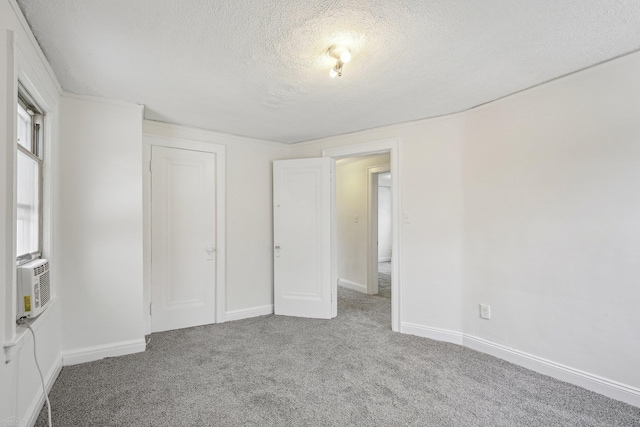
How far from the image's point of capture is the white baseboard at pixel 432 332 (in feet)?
9.64

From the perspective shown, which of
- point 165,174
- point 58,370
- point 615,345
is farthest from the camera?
point 165,174

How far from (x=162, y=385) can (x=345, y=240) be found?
3608 mm

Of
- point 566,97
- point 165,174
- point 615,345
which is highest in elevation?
point 566,97

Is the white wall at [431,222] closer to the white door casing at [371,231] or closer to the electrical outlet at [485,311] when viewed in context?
the electrical outlet at [485,311]

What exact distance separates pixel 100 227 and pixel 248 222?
5.14ft

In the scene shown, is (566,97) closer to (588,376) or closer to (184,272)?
(588,376)

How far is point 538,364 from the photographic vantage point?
2354mm

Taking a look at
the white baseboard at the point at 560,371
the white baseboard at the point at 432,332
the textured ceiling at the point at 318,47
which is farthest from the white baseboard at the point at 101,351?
the white baseboard at the point at 560,371

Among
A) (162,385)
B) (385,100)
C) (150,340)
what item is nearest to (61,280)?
(150,340)

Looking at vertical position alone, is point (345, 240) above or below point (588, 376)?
above

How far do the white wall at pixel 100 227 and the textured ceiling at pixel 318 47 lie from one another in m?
0.25

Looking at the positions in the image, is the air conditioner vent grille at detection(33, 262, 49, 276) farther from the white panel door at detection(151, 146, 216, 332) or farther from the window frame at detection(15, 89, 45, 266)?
the white panel door at detection(151, 146, 216, 332)

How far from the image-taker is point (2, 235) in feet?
4.65

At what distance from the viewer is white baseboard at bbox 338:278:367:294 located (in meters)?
4.93
